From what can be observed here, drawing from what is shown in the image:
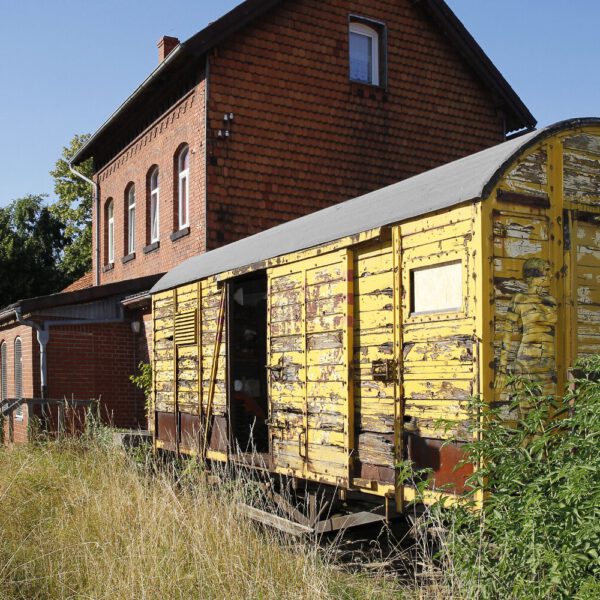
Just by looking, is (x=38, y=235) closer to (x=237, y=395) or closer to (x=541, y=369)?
(x=237, y=395)

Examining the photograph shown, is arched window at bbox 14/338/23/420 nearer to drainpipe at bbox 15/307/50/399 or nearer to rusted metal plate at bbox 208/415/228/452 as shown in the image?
drainpipe at bbox 15/307/50/399

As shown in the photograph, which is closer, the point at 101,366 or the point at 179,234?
the point at 101,366

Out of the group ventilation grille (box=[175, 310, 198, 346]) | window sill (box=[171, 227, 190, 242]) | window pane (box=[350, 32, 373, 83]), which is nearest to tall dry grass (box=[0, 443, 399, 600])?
ventilation grille (box=[175, 310, 198, 346])

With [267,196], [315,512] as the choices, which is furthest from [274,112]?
[315,512]

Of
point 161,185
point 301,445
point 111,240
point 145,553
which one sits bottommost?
point 145,553

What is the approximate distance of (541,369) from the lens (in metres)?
5.43

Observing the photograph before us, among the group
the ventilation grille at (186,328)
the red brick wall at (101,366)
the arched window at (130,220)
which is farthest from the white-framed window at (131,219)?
the ventilation grille at (186,328)

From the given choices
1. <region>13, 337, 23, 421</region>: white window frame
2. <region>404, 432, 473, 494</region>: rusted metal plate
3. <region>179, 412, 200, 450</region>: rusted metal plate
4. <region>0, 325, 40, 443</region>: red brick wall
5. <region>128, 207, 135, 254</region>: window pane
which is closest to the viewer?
<region>404, 432, 473, 494</region>: rusted metal plate

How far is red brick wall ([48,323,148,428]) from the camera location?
1495 cm

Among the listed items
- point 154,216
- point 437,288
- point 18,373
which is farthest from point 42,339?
point 437,288

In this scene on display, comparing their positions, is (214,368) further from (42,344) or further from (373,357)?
(42,344)

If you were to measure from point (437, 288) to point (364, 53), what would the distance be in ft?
39.7

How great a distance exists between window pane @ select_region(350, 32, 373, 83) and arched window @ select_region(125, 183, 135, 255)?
631cm

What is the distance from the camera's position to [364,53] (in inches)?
655
